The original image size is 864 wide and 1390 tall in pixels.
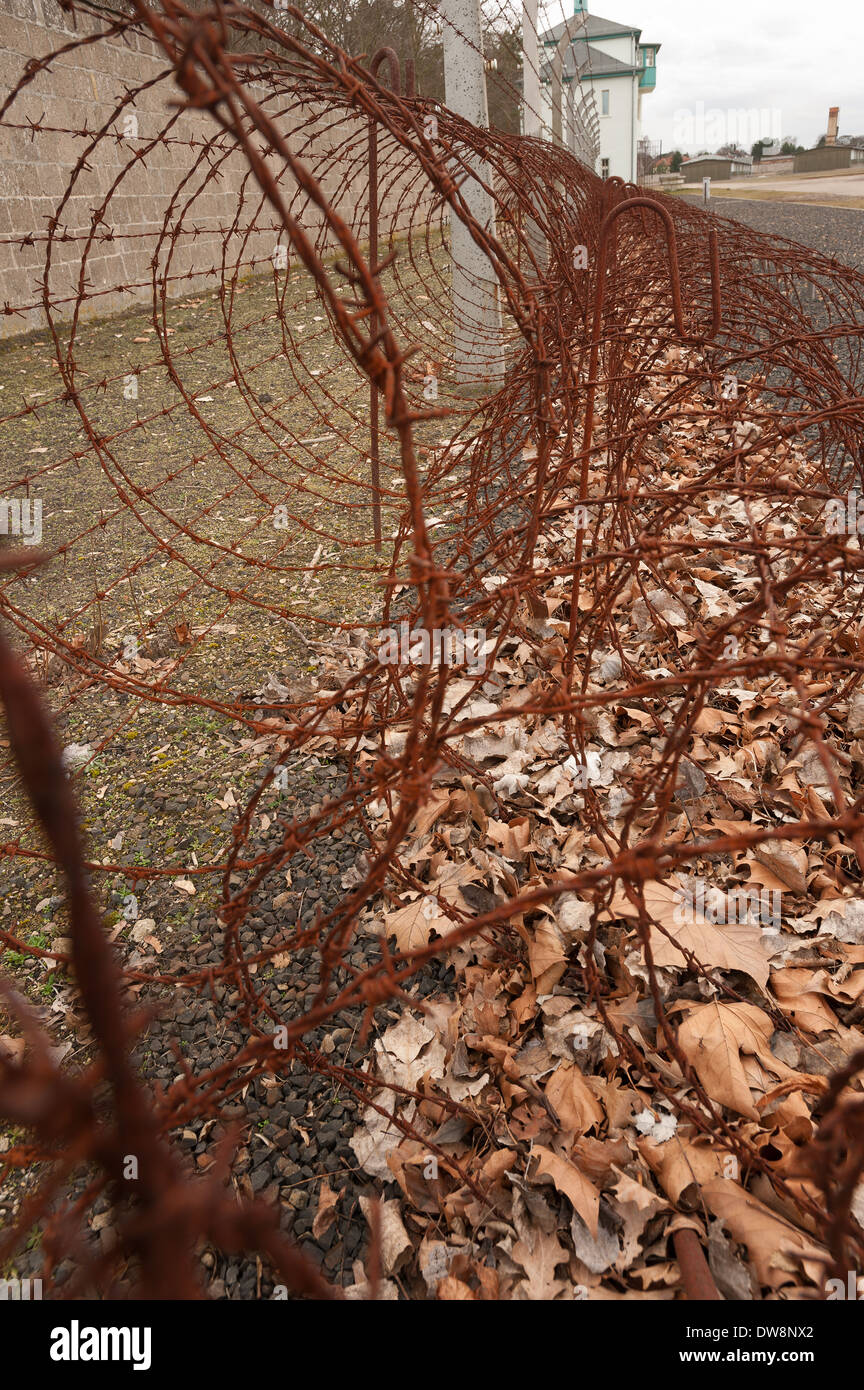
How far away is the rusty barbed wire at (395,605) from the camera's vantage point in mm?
710

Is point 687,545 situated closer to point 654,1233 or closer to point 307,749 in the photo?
point 654,1233

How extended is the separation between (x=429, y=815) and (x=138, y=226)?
872 cm

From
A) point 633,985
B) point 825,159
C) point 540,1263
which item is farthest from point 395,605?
point 825,159

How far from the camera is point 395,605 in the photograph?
3.55 meters

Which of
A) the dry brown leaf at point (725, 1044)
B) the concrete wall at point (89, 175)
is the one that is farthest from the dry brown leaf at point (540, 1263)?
the concrete wall at point (89, 175)

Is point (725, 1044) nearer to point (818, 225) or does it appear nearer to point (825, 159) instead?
point (818, 225)

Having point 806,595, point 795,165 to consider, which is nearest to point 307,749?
point 806,595

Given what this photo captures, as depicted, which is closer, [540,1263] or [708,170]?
[540,1263]

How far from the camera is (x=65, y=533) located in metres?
4.29

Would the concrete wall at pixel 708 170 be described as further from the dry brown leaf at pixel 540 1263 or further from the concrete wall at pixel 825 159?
the dry brown leaf at pixel 540 1263

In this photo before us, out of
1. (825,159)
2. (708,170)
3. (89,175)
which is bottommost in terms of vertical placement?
(89,175)

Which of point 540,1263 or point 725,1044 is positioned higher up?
point 725,1044

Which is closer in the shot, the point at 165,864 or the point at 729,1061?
the point at 729,1061

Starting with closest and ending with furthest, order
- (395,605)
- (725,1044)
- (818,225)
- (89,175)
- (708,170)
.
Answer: (725,1044) → (395,605) → (89,175) → (818,225) → (708,170)
